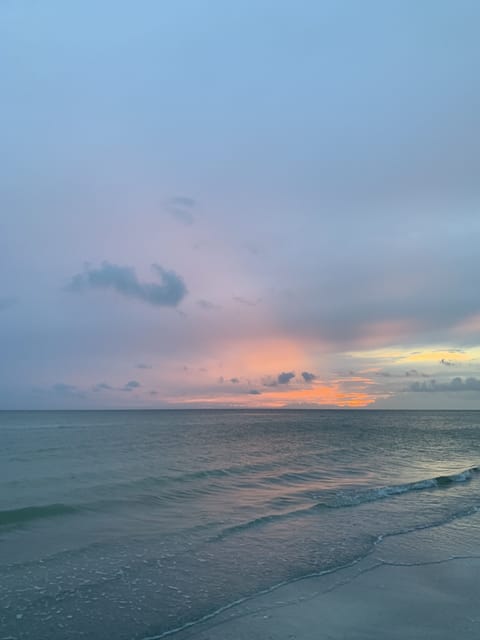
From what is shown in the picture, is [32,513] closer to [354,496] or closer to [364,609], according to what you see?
[364,609]

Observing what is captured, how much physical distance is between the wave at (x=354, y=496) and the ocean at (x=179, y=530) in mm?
73

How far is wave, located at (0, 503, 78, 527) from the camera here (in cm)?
1762

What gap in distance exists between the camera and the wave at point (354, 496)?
1705 cm

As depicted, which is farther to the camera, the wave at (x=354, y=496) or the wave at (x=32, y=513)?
the wave at (x=32, y=513)

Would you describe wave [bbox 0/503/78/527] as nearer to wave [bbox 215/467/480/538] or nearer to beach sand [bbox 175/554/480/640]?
wave [bbox 215/467/480/538]

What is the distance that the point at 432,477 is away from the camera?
2875 cm

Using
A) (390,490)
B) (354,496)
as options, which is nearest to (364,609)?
(354,496)

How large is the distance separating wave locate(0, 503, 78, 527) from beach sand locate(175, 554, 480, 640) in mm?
11473

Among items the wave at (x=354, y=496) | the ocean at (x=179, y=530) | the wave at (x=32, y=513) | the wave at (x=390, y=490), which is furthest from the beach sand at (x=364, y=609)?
the wave at (x=32, y=513)

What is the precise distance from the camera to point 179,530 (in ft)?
53.4

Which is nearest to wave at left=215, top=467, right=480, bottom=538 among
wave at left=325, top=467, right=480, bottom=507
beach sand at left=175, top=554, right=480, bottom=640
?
wave at left=325, top=467, right=480, bottom=507

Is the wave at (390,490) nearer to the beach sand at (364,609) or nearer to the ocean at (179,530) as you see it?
the ocean at (179,530)

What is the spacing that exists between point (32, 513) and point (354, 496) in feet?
48.3

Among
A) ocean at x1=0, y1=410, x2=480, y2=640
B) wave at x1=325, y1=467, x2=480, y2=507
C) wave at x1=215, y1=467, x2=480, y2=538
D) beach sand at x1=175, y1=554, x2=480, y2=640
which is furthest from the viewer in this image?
wave at x1=325, y1=467, x2=480, y2=507
